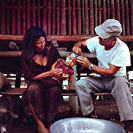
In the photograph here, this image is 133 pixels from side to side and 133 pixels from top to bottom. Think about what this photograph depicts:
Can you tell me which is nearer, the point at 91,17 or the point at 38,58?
the point at 38,58

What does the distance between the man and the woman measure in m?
0.29

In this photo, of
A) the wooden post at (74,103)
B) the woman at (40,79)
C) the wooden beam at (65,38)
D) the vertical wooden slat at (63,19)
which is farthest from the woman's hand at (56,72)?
the vertical wooden slat at (63,19)

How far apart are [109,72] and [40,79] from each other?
29.7 inches

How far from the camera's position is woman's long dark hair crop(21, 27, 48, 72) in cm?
188

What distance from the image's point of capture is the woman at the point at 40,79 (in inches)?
72.3

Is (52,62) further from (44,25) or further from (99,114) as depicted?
(99,114)

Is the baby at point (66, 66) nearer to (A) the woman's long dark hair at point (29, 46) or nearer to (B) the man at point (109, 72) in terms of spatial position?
(B) the man at point (109, 72)

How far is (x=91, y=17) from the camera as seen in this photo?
2.13 m

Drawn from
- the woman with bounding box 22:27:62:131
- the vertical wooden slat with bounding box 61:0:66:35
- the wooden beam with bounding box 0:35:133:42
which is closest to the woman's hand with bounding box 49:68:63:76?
the woman with bounding box 22:27:62:131

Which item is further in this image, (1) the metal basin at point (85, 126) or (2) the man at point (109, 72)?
(2) the man at point (109, 72)

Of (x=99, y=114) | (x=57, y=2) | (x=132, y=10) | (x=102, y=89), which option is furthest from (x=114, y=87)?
(x=57, y=2)

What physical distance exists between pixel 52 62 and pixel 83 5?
2.82ft

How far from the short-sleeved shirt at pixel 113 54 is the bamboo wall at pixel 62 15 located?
0.60ft

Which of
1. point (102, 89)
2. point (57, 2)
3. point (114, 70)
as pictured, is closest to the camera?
point (114, 70)
